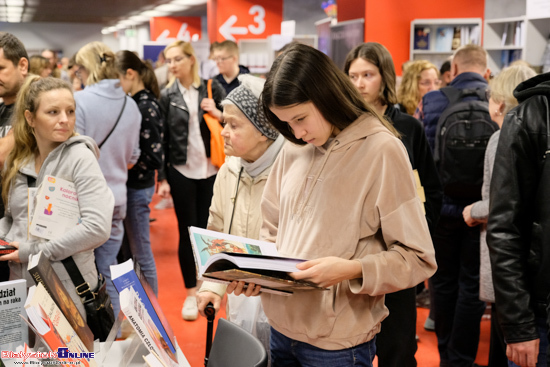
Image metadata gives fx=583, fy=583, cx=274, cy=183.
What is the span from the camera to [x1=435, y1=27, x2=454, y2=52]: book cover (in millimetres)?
7965

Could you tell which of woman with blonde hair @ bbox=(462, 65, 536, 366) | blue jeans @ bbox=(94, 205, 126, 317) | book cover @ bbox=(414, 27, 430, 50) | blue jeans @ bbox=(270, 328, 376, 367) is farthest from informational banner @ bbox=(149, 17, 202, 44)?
blue jeans @ bbox=(270, 328, 376, 367)

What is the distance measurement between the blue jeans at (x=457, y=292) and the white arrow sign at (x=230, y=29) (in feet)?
31.0

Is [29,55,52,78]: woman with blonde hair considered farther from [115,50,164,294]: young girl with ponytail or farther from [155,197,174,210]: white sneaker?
[155,197,174,210]: white sneaker

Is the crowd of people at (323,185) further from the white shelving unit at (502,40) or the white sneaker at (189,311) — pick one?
the white shelving unit at (502,40)

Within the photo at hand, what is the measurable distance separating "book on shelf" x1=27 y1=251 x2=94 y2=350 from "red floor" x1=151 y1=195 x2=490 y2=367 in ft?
5.88

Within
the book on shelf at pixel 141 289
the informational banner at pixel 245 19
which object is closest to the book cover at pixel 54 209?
the book on shelf at pixel 141 289

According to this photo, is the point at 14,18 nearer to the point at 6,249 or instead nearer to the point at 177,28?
the point at 177,28

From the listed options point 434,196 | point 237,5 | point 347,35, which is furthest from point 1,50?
point 237,5

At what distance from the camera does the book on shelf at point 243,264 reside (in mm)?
1426

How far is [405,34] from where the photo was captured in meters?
8.11

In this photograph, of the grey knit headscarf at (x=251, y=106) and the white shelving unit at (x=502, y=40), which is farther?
the white shelving unit at (x=502, y=40)

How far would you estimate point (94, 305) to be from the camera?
2.40 metres

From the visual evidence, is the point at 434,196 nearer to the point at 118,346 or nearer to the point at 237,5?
the point at 118,346

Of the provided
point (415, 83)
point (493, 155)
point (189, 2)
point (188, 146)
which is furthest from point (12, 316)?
point (189, 2)
